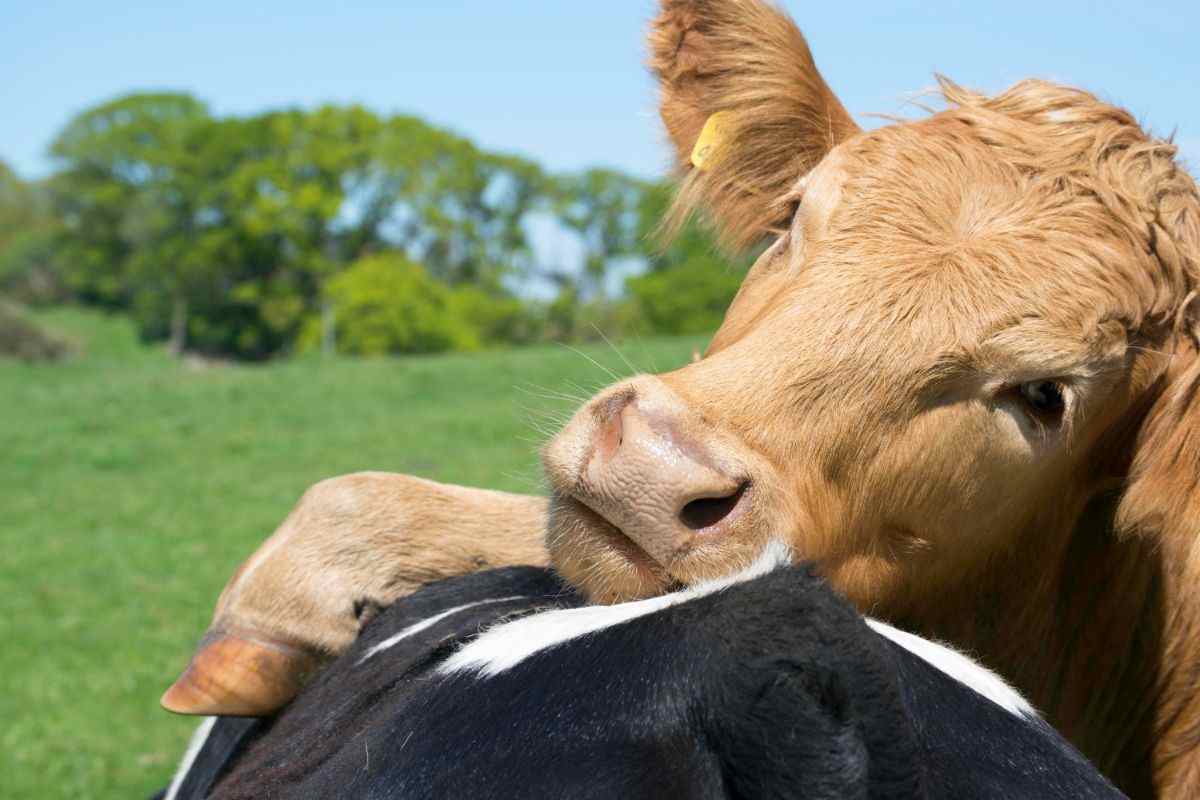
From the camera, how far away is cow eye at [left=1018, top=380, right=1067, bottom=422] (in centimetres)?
221

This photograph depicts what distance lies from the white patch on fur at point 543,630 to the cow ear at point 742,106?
65.8 inches

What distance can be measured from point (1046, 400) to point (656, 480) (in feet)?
2.68

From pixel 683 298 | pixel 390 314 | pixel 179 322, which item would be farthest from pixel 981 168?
pixel 179 322

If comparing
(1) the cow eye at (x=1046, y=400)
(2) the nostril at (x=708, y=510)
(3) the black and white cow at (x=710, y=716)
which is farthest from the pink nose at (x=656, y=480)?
(1) the cow eye at (x=1046, y=400)

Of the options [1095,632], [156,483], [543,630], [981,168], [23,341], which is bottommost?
[23,341]

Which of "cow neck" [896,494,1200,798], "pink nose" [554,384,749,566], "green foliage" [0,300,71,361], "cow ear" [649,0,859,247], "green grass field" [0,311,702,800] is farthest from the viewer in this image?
"green foliage" [0,300,71,361]

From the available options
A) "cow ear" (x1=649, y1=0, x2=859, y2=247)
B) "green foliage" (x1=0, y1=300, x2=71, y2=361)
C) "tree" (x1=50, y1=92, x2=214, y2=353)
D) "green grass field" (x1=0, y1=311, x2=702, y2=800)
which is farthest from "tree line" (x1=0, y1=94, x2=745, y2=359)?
"cow ear" (x1=649, y1=0, x2=859, y2=247)

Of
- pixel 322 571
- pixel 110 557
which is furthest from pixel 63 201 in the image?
pixel 322 571

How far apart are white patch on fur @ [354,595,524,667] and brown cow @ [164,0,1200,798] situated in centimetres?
22

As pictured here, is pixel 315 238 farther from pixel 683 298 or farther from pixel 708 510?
pixel 708 510

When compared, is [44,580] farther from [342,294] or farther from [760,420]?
[342,294]

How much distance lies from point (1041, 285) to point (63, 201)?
69.6m

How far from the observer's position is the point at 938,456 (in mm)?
2201

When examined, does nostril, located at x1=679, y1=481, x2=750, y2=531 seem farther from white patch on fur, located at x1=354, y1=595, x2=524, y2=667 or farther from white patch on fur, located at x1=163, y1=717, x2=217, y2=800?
white patch on fur, located at x1=163, y1=717, x2=217, y2=800
